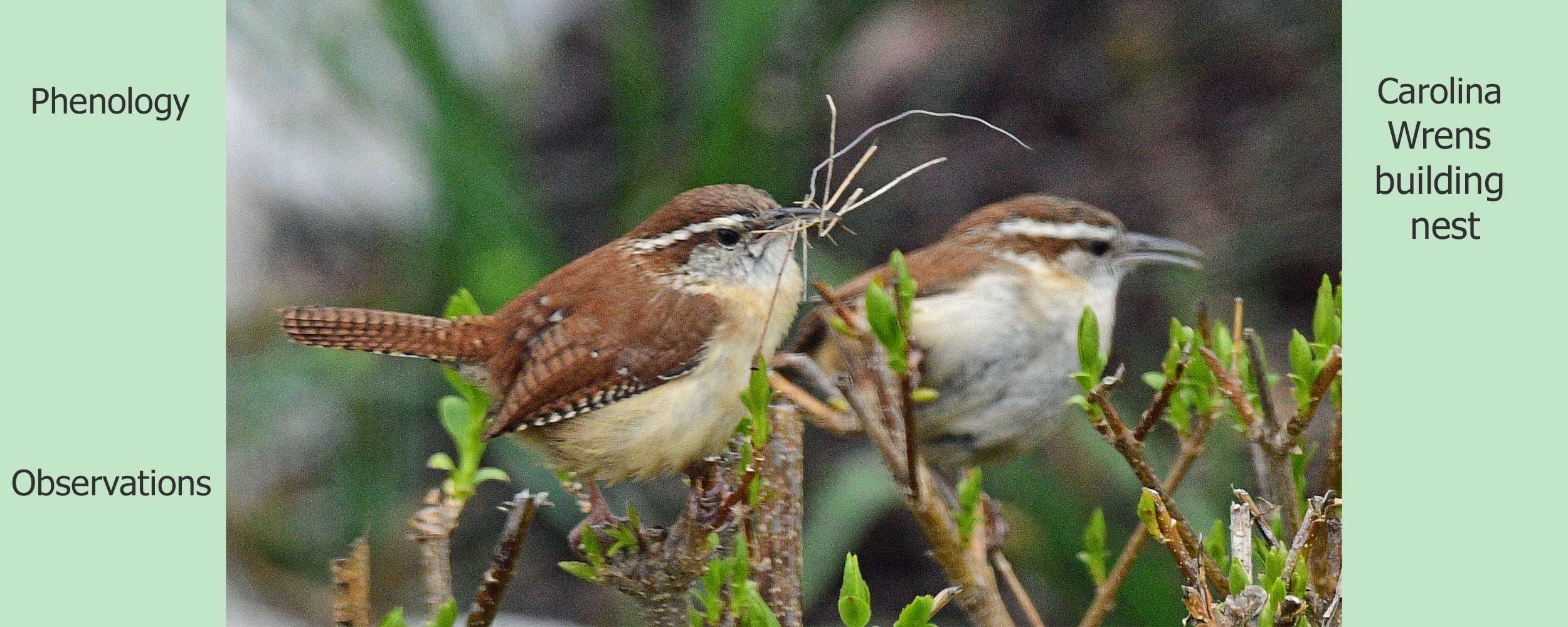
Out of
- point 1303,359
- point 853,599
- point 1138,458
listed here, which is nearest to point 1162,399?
point 1138,458

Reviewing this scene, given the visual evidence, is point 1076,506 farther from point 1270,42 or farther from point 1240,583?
point 1240,583

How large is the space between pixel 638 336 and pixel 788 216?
0.32m

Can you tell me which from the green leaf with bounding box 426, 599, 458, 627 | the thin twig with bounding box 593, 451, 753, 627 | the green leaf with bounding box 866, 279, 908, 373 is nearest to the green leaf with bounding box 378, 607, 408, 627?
the green leaf with bounding box 426, 599, 458, 627

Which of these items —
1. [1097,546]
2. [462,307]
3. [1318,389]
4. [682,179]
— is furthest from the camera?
[682,179]

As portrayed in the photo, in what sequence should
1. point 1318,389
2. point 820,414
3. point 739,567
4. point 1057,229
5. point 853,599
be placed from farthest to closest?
point 1057,229 < point 820,414 < point 1318,389 < point 739,567 < point 853,599

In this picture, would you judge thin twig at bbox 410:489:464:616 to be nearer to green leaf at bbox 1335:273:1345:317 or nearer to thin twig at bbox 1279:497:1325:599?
thin twig at bbox 1279:497:1325:599

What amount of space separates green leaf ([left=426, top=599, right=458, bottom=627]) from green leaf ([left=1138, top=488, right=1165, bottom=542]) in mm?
853

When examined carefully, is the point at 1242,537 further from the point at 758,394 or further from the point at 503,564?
the point at 503,564

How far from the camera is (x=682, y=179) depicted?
2814 millimetres

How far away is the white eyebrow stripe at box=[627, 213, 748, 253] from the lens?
1971mm

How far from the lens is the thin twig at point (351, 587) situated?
64.1 inches

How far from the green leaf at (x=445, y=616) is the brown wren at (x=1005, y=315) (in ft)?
4.03

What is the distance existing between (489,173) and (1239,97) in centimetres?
244
